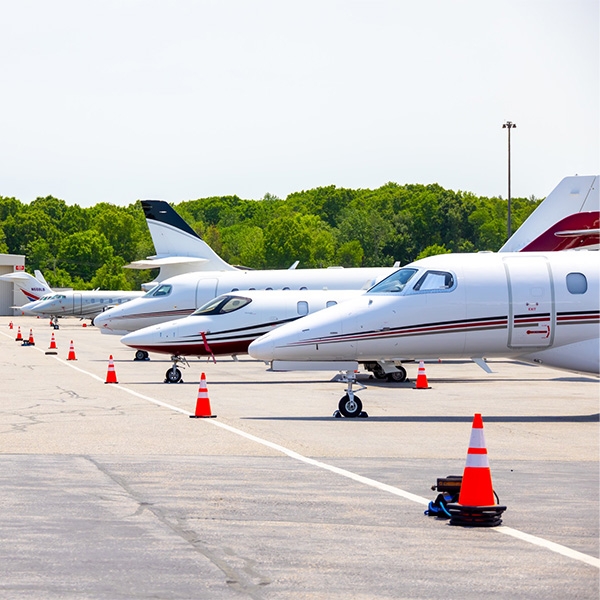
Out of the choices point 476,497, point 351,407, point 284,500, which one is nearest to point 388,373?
point 351,407

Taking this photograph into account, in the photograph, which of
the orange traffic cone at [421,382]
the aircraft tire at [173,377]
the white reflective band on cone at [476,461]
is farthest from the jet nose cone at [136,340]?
the white reflective band on cone at [476,461]

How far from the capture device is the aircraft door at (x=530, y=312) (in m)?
18.9

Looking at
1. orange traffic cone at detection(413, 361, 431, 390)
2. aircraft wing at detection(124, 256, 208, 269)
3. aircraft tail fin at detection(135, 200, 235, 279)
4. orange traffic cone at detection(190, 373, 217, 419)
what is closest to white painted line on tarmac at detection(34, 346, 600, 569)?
orange traffic cone at detection(190, 373, 217, 419)

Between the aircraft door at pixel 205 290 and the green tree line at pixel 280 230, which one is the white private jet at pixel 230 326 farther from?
the green tree line at pixel 280 230

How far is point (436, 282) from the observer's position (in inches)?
750

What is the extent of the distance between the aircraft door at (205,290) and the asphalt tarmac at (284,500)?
1332cm

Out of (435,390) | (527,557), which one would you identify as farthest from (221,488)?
(435,390)

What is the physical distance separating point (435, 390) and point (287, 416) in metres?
6.73

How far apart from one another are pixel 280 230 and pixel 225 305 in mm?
91717

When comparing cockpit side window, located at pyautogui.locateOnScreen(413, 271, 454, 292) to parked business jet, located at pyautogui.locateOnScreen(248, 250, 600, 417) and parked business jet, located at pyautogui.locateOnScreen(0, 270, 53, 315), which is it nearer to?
parked business jet, located at pyautogui.locateOnScreen(248, 250, 600, 417)

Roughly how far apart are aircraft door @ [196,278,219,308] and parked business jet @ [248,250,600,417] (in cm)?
1550

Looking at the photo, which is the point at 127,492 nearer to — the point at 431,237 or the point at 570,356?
the point at 570,356

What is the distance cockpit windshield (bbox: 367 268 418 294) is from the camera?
19.1 meters

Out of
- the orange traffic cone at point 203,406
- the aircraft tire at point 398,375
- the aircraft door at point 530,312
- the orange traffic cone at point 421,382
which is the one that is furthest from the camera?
the aircraft tire at point 398,375
